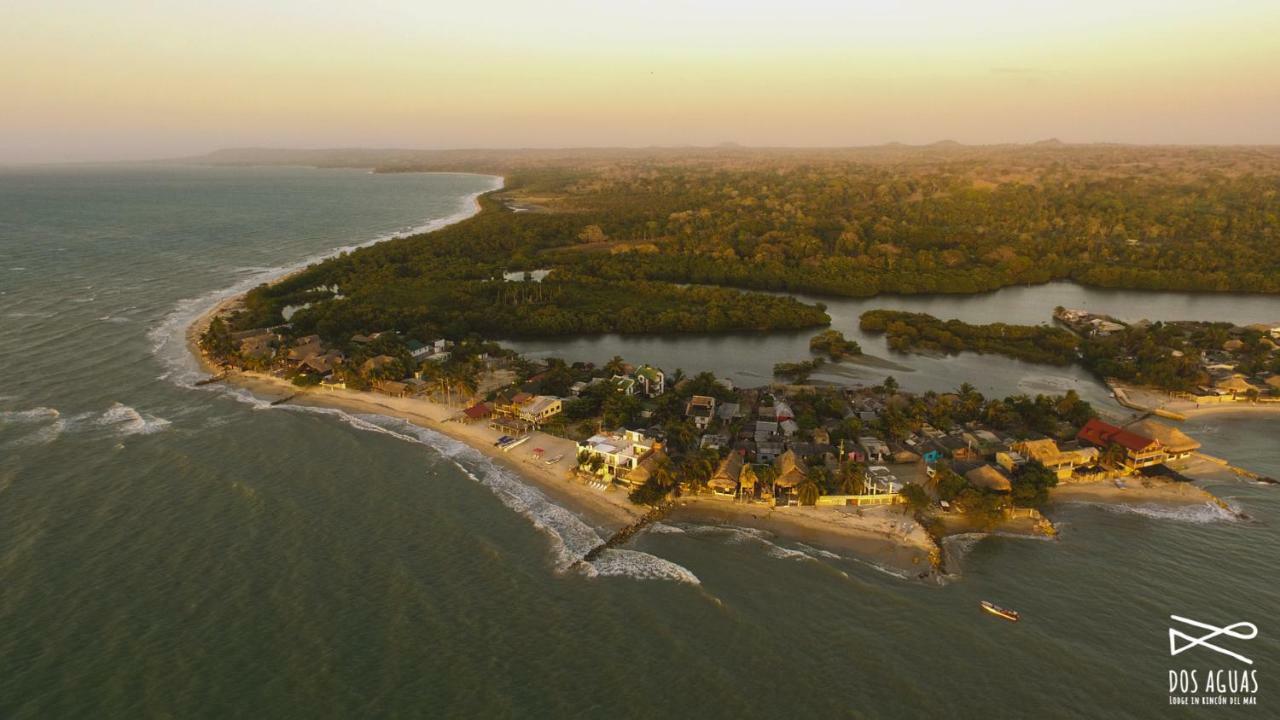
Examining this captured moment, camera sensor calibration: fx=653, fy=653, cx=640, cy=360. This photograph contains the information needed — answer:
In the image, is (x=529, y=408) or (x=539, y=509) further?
(x=529, y=408)

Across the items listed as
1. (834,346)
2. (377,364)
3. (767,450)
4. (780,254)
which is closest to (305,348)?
(377,364)

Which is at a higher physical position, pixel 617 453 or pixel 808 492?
pixel 617 453

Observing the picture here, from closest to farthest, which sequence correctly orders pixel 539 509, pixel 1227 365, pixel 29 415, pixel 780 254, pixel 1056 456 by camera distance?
pixel 539 509
pixel 1056 456
pixel 29 415
pixel 1227 365
pixel 780 254

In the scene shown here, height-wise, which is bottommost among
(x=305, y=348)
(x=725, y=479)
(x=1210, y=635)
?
(x=1210, y=635)

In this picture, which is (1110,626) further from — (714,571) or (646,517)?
(646,517)

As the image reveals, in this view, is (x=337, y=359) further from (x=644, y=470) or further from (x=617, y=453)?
(x=644, y=470)

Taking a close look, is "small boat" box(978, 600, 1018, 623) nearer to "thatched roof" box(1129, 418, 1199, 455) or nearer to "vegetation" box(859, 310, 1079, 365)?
"thatched roof" box(1129, 418, 1199, 455)

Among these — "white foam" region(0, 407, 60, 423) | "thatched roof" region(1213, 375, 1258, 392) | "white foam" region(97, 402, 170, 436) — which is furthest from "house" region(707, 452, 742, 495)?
"white foam" region(0, 407, 60, 423)

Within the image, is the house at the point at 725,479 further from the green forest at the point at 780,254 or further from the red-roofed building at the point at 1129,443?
the green forest at the point at 780,254
